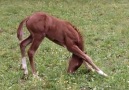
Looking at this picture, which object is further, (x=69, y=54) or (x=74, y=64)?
(x=69, y=54)

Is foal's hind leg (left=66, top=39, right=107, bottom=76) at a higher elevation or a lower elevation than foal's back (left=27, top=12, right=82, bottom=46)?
lower

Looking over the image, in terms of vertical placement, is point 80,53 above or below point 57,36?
below

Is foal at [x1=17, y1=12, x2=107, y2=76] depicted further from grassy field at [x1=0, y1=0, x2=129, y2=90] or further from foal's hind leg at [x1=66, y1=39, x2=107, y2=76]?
grassy field at [x1=0, y1=0, x2=129, y2=90]

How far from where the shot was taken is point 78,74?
22.1 feet

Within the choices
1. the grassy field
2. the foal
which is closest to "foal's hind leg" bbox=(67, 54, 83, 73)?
the foal

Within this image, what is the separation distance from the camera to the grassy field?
20.3 feet

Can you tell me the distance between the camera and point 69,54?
8531 millimetres

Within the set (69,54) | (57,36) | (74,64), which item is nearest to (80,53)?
(74,64)

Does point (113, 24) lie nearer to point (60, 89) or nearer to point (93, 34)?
point (93, 34)

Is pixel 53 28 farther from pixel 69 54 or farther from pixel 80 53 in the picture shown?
pixel 69 54

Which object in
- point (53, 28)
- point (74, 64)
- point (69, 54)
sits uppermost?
point (53, 28)

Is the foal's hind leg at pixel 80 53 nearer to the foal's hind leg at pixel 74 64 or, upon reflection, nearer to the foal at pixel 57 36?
the foal at pixel 57 36

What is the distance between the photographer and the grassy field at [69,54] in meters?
6.19

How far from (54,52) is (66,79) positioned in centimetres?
241
